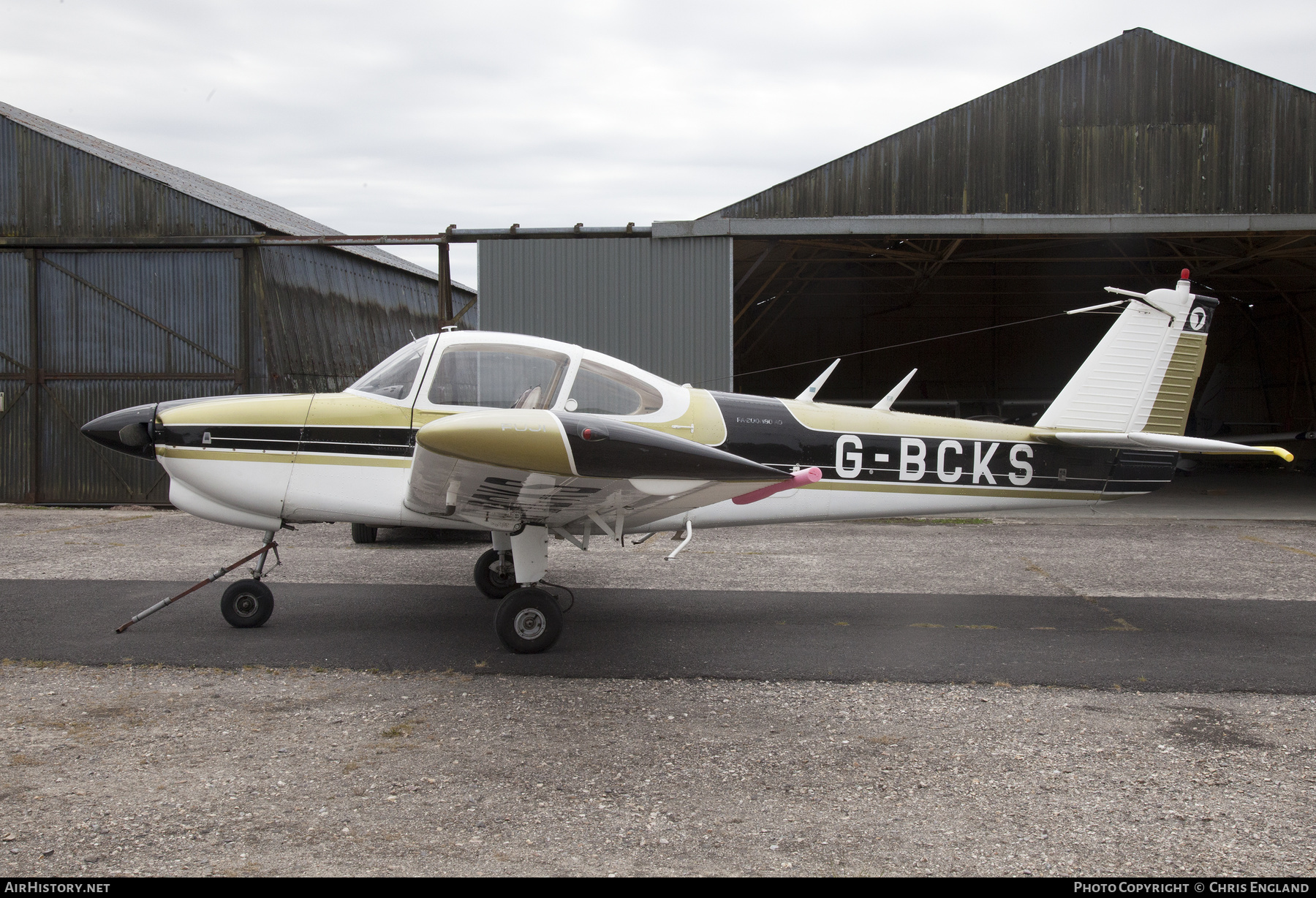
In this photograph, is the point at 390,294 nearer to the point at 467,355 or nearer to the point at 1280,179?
the point at 467,355

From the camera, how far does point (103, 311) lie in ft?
49.9

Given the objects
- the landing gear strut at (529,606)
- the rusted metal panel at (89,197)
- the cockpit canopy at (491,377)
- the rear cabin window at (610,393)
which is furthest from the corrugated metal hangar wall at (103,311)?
the landing gear strut at (529,606)

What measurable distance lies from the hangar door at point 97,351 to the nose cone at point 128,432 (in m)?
9.85

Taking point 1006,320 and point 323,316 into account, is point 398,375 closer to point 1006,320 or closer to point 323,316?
point 323,316

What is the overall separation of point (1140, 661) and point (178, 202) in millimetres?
15455

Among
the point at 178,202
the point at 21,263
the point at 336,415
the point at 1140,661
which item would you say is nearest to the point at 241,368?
the point at 178,202

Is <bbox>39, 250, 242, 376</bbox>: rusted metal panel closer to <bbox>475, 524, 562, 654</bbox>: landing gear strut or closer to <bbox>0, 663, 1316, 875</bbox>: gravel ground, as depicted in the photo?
<bbox>0, 663, 1316, 875</bbox>: gravel ground

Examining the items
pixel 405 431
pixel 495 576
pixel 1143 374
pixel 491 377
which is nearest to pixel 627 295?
pixel 495 576

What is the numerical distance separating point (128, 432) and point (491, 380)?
2321 millimetres

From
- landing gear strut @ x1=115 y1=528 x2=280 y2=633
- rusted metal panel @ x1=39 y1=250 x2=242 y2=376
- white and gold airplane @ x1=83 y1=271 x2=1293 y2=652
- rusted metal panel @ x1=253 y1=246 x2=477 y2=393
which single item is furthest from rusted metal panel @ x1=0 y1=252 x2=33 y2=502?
white and gold airplane @ x1=83 y1=271 x2=1293 y2=652

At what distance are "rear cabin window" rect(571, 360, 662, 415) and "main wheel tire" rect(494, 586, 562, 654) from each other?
128cm

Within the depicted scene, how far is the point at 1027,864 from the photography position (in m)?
2.96

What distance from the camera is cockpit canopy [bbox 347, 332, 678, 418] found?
19.2ft

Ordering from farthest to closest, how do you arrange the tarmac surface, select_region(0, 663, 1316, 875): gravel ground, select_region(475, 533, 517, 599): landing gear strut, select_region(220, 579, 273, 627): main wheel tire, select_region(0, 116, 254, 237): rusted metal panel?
select_region(0, 116, 254, 237): rusted metal panel
select_region(475, 533, 517, 599): landing gear strut
select_region(220, 579, 273, 627): main wheel tire
the tarmac surface
select_region(0, 663, 1316, 875): gravel ground
